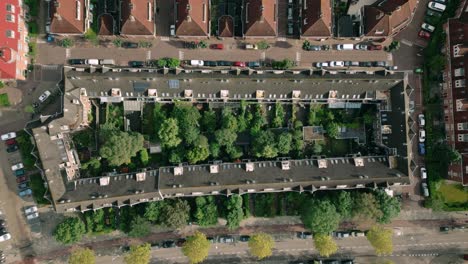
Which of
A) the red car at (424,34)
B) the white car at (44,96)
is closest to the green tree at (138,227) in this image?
the white car at (44,96)

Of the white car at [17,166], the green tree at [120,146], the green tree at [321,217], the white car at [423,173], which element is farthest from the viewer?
the white car at [423,173]

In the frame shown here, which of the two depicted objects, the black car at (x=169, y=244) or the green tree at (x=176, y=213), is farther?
the black car at (x=169, y=244)

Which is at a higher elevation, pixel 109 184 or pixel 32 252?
pixel 109 184

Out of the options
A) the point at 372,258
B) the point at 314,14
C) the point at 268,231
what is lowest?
the point at 372,258

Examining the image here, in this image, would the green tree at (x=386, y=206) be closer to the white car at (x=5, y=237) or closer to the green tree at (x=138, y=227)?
the green tree at (x=138, y=227)

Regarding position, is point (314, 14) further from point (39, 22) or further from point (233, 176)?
point (39, 22)

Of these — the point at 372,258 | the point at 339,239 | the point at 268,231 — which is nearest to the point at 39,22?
the point at 268,231

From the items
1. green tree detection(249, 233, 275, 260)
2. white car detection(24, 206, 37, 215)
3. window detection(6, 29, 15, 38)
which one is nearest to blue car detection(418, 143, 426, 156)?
green tree detection(249, 233, 275, 260)

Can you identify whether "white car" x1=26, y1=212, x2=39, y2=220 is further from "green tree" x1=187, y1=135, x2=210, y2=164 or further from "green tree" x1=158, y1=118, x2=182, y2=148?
"green tree" x1=187, y1=135, x2=210, y2=164
